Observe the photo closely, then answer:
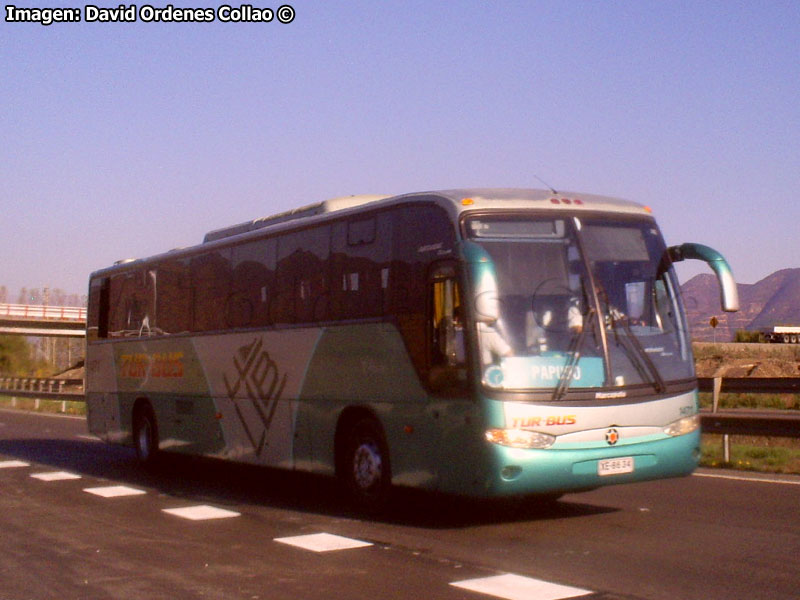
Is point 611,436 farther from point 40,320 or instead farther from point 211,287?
point 40,320

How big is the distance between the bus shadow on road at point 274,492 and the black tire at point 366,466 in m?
0.13

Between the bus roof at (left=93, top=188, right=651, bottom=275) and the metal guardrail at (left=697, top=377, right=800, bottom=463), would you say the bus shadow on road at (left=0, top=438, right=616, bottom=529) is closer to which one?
the bus roof at (left=93, top=188, right=651, bottom=275)

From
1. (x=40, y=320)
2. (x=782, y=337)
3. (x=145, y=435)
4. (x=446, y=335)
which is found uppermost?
(x=40, y=320)

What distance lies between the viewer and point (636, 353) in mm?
10195

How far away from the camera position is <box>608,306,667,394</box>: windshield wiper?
10148 millimetres

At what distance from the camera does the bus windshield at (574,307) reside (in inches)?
383

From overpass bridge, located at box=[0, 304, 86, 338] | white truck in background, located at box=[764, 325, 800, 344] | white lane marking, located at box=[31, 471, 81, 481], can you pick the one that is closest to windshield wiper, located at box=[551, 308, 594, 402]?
white lane marking, located at box=[31, 471, 81, 481]

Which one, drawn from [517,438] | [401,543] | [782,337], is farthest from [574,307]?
[782,337]

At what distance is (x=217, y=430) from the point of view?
15.2m

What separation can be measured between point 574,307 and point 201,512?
466 cm

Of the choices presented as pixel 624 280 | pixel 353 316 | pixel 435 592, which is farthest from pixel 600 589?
pixel 353 316

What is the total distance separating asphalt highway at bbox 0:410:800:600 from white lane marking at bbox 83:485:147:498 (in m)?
0.02

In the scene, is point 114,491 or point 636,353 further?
point 114,491

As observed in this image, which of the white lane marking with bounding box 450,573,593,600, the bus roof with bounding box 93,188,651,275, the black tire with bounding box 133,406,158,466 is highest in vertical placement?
the bus roof with bounding box 93,188,651,275
